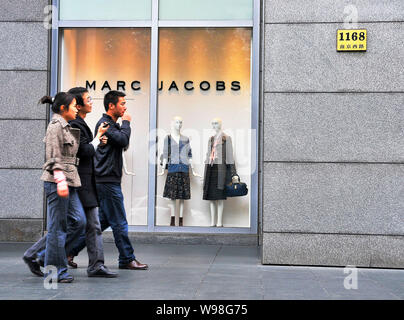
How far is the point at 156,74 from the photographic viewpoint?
10750 millimetres

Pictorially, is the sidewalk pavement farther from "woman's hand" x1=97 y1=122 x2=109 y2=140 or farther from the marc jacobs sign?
the marc jacobs sign

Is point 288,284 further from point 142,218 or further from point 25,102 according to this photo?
point 25,102

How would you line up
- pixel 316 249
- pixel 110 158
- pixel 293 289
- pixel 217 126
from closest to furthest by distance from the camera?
1. pixel 293 289
2. pixel 110 158
3. pixel 316 249
4. pixel 217 126

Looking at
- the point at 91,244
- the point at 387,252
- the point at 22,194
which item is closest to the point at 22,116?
the point at 22,194

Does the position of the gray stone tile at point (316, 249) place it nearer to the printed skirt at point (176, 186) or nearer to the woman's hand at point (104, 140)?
the woman's hand at point (104, 140)

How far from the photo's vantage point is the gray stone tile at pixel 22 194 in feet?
33.6

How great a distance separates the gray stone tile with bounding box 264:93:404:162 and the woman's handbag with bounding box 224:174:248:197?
266cm

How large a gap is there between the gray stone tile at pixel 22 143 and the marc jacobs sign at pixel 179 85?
1347mm

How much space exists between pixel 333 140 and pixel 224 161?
3.17 metres

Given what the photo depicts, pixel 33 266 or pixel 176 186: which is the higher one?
pixel 176 186

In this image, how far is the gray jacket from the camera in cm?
1077

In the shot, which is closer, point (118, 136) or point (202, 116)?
point (118, 136)

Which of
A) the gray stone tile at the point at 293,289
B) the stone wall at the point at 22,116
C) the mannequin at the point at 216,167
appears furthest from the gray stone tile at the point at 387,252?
the stone wall at the point at 22,116

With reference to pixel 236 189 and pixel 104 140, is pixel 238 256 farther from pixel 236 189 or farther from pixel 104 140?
pixel 104 140
